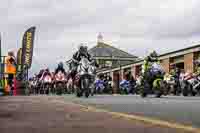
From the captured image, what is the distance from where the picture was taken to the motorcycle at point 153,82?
777 inches

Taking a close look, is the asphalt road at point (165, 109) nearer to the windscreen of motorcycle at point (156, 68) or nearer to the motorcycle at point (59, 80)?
the windscreen of motorcycle at point (156, 68)

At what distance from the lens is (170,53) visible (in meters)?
39.5

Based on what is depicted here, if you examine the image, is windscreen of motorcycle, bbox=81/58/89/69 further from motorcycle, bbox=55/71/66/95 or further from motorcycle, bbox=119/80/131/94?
motorcycle, bbox=119/80/131/94

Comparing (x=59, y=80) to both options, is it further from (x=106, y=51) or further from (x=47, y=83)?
(x=106, y=51)

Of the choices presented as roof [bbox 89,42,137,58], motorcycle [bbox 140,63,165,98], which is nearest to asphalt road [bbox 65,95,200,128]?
motorcycle [bbox 140,63,165,98]

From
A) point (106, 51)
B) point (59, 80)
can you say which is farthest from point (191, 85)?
point (106, 51)

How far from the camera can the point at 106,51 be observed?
9519 cm

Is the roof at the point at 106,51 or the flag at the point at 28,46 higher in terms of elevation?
the roof at the point at 106,51

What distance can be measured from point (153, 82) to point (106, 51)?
7508 cm

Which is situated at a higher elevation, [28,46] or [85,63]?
[28,46]

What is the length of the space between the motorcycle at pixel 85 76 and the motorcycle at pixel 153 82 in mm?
2082

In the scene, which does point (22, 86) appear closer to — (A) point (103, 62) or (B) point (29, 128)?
(B) point (29, 128)

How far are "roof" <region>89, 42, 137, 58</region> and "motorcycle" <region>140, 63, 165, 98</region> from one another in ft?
230

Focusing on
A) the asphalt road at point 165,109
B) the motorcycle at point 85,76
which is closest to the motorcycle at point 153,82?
the motorcycle at point 85,76
